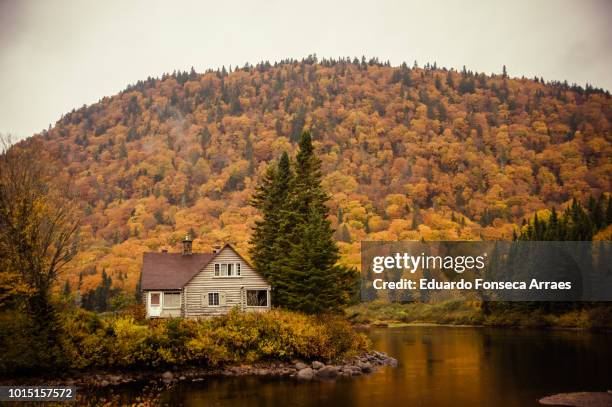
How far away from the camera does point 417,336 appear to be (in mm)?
83688

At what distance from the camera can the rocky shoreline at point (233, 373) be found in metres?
45.0

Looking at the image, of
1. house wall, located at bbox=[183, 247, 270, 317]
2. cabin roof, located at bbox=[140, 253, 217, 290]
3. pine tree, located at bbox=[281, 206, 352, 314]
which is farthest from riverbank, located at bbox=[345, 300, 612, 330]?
pine tree, located at bbox=[281, 206, 352, 314]

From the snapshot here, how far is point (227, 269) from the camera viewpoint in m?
57.1

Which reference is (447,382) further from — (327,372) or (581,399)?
(581,399)

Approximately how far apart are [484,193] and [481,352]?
128 meters

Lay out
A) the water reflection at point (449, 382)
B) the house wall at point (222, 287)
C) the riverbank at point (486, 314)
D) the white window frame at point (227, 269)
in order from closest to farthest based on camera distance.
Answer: the water reflection at point (449, 382), the house wall at point (222, 287), the white window frame at point (227, 269), the riverbank at point (486, 314)

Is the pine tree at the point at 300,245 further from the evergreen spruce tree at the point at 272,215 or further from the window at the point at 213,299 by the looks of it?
the window at the point at 213,299

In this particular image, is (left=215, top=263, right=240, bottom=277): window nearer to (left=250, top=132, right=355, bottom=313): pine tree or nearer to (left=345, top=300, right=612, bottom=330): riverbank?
(left=250, top=132, right=355, bottom=313): pine tree

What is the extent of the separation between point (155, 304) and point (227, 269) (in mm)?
7312

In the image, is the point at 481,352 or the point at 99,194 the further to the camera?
the point at 99,194

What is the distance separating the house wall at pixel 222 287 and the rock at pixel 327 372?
29.8ft

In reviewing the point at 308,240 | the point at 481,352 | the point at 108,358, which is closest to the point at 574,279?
the point at 481,352

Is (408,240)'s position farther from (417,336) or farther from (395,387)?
(395,387)

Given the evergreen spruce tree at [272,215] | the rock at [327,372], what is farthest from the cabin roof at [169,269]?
the rock at [327,372]
